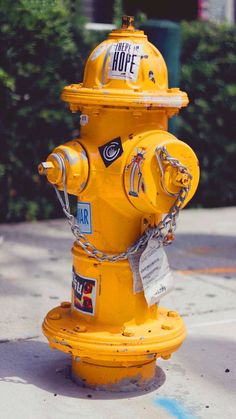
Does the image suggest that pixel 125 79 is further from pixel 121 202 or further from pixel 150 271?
pixel 150 271

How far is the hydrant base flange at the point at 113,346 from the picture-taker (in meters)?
3.69

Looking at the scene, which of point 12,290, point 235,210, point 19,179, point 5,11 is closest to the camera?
point 12,290

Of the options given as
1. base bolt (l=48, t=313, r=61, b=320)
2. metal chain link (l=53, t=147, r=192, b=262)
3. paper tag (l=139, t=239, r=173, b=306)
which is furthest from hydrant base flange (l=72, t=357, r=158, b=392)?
metal chain link (l=53, t=147, r=192, b=262)

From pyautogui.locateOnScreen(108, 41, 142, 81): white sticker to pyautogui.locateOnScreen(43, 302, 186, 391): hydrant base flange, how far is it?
1.12 metres

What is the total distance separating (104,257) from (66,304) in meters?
0.51

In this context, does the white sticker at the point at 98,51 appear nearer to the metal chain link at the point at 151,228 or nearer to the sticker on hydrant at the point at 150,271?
the metal chain link at the point at 151,228

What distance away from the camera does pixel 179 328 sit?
3920mm

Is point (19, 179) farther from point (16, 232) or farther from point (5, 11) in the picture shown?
point (5, 11)

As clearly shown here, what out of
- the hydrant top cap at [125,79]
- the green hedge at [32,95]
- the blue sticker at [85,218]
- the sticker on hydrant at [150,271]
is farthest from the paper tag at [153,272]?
the green hedge at [32,95]

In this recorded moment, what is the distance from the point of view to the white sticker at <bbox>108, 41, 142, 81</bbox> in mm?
3691

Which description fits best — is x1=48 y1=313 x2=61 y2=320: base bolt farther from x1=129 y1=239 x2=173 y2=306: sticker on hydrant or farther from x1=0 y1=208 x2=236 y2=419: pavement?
x1=129 y1=239 x2=173 y2=306: sticker on hydrant

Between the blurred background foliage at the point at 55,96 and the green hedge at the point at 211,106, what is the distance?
10 mm

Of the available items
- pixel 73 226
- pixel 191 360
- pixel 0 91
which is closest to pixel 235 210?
pixel 0 91

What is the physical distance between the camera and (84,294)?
3.87 meters
